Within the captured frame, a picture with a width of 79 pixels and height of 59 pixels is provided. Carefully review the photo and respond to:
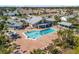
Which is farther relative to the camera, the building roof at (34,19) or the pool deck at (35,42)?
the building roof at (34,19)

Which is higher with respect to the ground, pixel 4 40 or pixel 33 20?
pixel 33 20

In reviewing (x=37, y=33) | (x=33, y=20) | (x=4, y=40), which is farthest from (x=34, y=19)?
(x=4, y=40)

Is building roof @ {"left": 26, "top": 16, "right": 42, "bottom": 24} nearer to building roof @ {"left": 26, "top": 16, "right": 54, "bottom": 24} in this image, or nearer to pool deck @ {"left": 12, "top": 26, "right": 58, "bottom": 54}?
building roof @ {"left": 26, "top": 16, "right": 54, "bottom": 24}

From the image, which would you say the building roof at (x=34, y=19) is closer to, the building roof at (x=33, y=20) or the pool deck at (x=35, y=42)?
the building roof at (x=33, y=20)

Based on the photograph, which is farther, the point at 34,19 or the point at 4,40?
the point at 34,19

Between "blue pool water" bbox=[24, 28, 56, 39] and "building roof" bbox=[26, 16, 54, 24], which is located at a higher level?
"building roof" bbox=[26, 16, 54, 24]

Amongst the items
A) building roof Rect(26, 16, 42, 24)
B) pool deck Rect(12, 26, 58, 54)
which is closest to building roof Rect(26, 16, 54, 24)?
building roof Rect(26, 16, 42, 24)

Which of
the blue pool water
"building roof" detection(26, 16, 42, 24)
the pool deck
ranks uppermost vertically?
"building roof" detection(26, 16, 42, 24)

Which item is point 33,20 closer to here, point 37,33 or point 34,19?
point 34,19

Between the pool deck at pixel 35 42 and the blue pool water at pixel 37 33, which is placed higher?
the blue pool water at pixel 37 33

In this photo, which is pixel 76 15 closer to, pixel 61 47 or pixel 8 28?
pixel 61 47

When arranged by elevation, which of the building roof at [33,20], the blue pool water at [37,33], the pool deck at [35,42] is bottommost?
the pool deck at [35,42]

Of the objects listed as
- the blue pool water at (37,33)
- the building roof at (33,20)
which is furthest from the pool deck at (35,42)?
the building roof at (33,20)
